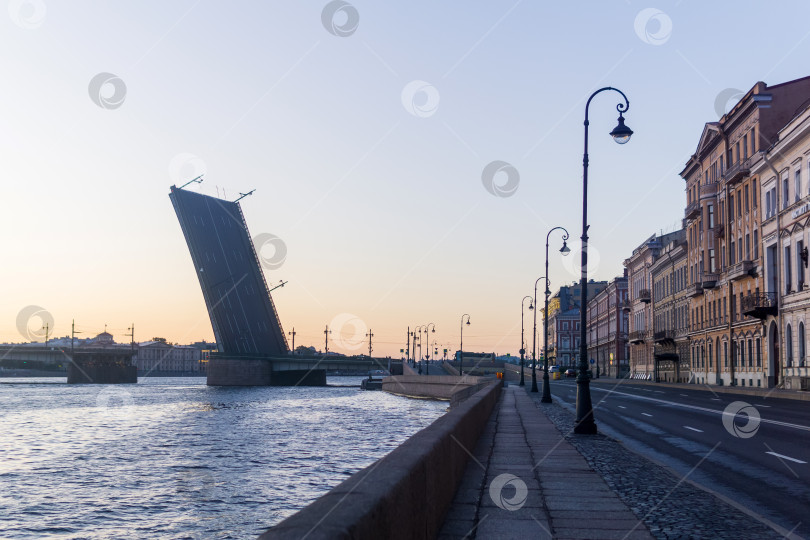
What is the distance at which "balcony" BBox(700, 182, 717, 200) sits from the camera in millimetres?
68688

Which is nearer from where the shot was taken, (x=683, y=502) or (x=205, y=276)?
(x=683, y=502)

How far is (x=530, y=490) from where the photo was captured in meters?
10.6

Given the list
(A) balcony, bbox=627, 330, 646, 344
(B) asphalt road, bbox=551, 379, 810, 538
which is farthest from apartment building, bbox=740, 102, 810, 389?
(A) balcony, bbox=627, 330, 646, 344

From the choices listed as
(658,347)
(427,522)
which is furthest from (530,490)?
(658,347)

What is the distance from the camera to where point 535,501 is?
972cm

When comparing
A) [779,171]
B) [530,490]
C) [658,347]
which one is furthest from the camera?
[658,347]

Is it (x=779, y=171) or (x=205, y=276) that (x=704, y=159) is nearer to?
(x=779, y=171)

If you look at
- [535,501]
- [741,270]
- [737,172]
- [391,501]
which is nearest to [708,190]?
[737,172]

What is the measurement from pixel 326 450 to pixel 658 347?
6871 cm

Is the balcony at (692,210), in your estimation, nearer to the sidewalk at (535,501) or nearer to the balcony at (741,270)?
the balcony at (741,270)

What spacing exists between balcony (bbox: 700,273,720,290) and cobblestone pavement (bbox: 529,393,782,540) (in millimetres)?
57627

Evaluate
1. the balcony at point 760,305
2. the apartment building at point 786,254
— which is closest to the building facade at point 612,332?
the balcony at point 760,305

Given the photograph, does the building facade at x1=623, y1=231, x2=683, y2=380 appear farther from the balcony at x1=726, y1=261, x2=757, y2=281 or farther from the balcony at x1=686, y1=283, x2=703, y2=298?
the balcony at x1=726, y1=261, x2=757, y2=281

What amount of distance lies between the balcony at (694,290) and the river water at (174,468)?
105ft
